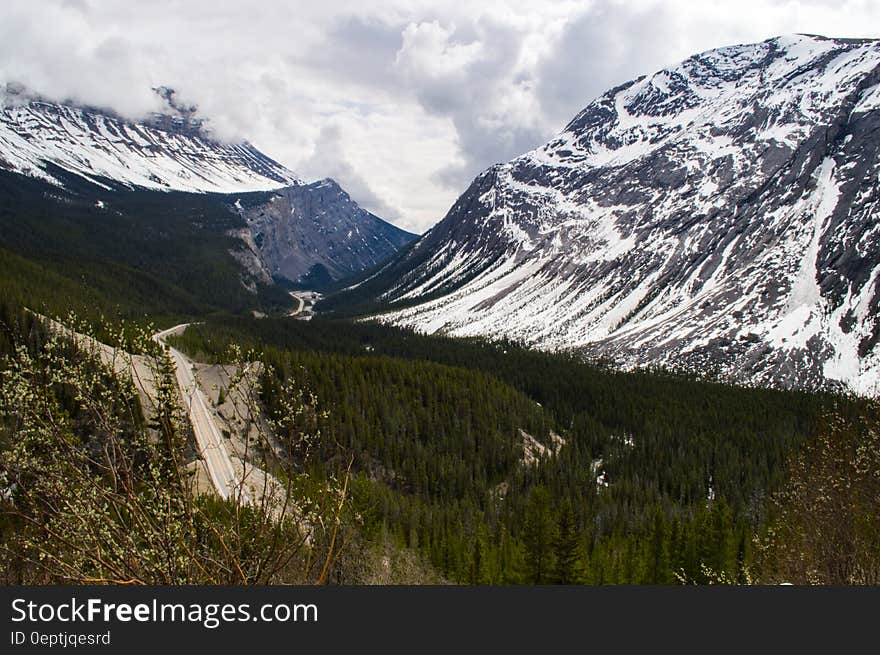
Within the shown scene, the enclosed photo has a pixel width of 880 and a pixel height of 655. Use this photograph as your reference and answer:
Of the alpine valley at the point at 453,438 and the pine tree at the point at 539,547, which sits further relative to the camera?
the pine tree at the point at 539,547

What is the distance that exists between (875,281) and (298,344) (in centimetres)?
16559

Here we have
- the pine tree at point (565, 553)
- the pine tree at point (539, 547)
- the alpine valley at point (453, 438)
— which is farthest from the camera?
the pine tree at point (539, 547)

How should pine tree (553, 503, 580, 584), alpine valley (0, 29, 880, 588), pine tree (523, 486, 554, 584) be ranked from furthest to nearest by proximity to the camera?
pine tree (523, 486, 554, 584) < pine tree (553, 503, 580, 584) < alpine valley (0, 29, 880, 588)

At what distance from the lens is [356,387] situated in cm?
9106

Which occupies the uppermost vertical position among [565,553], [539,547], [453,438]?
[453,438]

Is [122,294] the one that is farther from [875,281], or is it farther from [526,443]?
[875,281]

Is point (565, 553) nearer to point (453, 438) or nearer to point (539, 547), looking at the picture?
point (539, 547)

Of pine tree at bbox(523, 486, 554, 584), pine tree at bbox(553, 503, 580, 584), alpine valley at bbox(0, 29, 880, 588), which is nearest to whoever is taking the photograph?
alpine valley at bbox(0, 29, 880, 588)

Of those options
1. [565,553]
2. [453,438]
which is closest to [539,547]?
[565,553]

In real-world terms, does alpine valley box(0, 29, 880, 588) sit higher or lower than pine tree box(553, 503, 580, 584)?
higher

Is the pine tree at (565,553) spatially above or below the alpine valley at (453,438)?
below

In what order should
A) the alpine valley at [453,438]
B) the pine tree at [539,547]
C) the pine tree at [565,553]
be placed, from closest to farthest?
the alpine valley at [453,438]
the pine tree at [565,553]
the pine tree at [539,547]

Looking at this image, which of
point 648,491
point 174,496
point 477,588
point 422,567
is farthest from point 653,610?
point 648,491

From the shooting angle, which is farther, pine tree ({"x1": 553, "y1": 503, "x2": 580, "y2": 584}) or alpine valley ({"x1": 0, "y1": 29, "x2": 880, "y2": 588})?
pine tree ({"x1": 553, "y1": 503, "x2": 580, "y2": 584})
